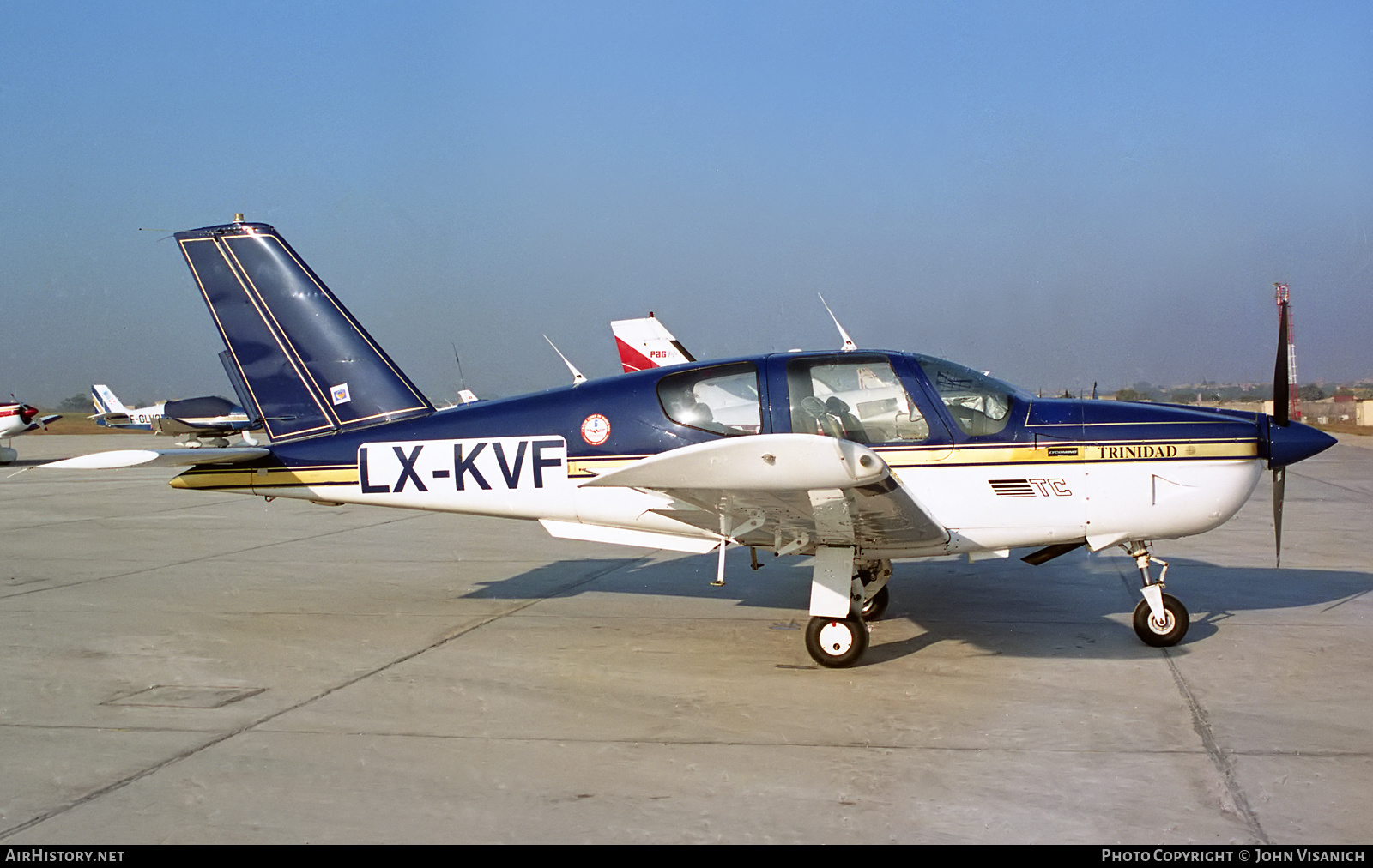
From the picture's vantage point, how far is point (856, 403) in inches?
273

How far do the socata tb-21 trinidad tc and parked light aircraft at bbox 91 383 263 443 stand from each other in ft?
100

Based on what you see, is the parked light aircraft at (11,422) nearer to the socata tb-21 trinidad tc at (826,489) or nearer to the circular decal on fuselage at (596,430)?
the socata tb-21 trinidad tc at (826,489)

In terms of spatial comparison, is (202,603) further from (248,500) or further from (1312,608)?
(248,500)

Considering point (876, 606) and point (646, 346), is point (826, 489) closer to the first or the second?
point (876, 606)

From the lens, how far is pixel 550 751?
5.06 m

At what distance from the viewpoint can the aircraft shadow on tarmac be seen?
745 cm

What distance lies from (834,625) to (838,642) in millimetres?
102

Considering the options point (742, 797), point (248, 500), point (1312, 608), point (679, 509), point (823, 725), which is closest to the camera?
point (742, 797)

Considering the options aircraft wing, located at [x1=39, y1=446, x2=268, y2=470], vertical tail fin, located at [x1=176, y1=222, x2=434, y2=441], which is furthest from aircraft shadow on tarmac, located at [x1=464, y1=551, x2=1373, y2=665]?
aircraft wing, located at [x1=39, y1=446, x2=268, y2=470]

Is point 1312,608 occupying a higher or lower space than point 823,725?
lower

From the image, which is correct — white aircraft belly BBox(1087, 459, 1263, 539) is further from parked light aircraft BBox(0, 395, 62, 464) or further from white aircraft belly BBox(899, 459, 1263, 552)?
parked light aircraft BBox(0, 395, 62, 464)

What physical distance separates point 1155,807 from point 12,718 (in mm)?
5631
